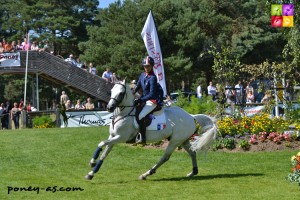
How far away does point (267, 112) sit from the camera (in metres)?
23.2

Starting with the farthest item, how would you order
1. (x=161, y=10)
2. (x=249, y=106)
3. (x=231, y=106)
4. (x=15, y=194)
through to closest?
1. (x=161, y=10)
2. (x=249, y=106)
3. (x=231, y=106)
4. (x=15, y=194)

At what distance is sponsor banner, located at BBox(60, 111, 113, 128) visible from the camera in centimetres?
3325

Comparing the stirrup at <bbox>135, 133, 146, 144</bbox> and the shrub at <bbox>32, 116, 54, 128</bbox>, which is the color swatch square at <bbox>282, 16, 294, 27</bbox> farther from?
the stirrup at <bbox>135, 133, 146, 144</bbox>

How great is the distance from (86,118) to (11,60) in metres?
7.51

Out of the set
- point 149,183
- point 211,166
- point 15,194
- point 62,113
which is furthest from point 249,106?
point 15,194

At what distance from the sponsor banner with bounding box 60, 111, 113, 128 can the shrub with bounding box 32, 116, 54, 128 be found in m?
0.61

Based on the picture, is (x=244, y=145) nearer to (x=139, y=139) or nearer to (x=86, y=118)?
(x=139, y=139)

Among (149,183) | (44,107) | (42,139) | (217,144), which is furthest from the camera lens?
(44,107)

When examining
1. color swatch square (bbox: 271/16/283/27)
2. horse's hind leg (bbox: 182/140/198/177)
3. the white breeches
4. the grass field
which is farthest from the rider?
color swatch square (bbox: 271/16/283/27)

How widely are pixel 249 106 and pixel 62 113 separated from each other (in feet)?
31.3

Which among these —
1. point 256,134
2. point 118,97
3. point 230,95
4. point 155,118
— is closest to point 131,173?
point 155,118

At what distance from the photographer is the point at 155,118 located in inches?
584

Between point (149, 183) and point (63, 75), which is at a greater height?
point (63, 75)

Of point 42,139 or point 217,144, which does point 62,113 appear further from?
point 217,144
